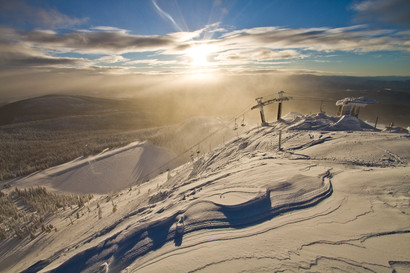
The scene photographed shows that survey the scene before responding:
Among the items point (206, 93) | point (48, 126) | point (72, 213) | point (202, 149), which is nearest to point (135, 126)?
point (48, 126)

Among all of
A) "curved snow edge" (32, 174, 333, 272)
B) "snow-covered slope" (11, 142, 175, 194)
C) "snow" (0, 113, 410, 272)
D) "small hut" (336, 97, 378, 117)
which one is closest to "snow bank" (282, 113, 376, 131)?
"small hut" (336, 97, 378, 117)

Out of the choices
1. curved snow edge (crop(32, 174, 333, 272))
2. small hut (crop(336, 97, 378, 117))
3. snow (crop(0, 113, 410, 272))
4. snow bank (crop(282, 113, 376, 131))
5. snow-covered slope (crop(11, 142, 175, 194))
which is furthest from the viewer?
snow-covered slope (crop(11, 142, 175, 194))

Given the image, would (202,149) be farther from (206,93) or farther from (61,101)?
(206,93)

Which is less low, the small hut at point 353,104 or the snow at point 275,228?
the small hut at point 353,104

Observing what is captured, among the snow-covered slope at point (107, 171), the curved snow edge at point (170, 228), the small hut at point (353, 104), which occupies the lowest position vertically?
the snow-covered slope at point (107, 171)

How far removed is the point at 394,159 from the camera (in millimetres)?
6023

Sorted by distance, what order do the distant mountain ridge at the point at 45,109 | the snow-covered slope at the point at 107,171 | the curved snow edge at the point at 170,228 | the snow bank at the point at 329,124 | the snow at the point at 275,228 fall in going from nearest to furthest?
the snow at the point at 275,228, the curved snow edge at the point at 170,228, the snow bank at the point at 329,124, the snow-covered slope at the point at 107,171, the distant mountain ridge at the point at 45,109

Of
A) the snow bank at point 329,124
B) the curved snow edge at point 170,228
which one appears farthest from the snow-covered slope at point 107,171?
the snow bank at point 329,124

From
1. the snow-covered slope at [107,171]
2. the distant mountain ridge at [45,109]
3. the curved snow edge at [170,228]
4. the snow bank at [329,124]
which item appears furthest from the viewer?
the distant mountain ridge at [45,109]

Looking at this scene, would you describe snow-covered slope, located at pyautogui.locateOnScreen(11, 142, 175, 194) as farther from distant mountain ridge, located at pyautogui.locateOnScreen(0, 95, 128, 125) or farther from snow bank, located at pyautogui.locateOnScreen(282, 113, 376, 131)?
distant mountain ridge, located at pyautogui.locateOnScreen(0, 95, 128, 125)

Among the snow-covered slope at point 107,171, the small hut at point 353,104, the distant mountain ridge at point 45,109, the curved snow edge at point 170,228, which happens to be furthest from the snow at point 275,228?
the distant mountain ridge at point 45,109

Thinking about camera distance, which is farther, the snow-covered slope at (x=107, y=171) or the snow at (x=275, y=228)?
the snow-covered slope at (x=107, y=171)

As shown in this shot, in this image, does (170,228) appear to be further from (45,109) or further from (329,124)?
(45,109)

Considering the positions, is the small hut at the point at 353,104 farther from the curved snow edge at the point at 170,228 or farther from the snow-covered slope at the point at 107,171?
the snow-covered slope at the point at 107,171
